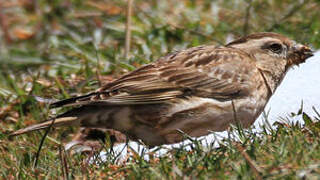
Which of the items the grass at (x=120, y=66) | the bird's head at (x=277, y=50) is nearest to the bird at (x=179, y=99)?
the bird's head at (x=277, y=50)

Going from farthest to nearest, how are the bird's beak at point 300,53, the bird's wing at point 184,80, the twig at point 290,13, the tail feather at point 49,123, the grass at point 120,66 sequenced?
the twig at point 290,13 < the bird's beak at point 300,53 < the bird's wing at point 184,80 < the tail feather at point 49,123 < the grass at point 120,66

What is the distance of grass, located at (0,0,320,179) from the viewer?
13.6 feet

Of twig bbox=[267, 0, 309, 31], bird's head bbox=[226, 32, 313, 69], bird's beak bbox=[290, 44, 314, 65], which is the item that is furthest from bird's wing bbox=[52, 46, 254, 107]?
twig bbox=[267, 0, 309, 31]

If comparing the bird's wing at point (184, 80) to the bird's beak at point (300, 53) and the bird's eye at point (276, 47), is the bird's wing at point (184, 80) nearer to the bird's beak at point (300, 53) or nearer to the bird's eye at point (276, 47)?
the bird's eye at point (276, 47)

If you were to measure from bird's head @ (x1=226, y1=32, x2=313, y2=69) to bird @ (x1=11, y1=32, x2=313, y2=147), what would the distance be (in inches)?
6.2

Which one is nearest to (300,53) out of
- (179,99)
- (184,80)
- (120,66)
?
(184,80)

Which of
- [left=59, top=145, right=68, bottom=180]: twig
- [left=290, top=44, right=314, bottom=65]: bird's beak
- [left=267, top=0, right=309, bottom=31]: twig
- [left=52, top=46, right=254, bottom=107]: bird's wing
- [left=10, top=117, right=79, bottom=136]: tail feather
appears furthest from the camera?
[left=267, top=0, right=309, bottom=31]: twig

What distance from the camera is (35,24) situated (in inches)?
381

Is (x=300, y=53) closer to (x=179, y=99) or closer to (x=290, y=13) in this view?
(x=179, y=99)

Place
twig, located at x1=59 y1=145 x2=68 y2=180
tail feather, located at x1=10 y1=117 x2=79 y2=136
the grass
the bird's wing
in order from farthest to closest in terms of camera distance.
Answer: the bird's wing, tail feather, located at x1=10 y1=117 x2=79 y2=136, twig, located at x1=59 y1=145 x2=68 y2=180, the grass

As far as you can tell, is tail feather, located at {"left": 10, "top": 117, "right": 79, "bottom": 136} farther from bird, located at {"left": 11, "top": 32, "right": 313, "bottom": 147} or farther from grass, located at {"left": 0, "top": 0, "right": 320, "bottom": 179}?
grass, located at {"left": 0, "top": 0, "right": 320, "bottom": 179}

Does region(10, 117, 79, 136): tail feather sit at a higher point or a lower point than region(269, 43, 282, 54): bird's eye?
lower

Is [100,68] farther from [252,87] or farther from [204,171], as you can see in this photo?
[204,171]

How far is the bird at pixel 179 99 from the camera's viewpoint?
547 cm
